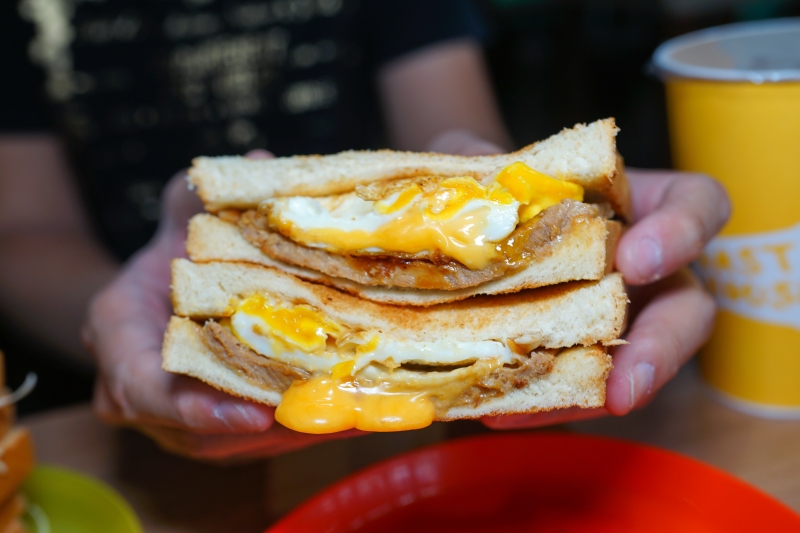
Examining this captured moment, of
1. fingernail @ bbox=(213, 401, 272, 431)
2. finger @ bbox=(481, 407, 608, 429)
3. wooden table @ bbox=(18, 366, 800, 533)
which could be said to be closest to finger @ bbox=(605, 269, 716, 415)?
finger @ bbox=(481, 407, 608, 429)

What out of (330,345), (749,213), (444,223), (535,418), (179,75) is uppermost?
(179,75)

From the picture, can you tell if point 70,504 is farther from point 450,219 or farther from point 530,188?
point 530,188

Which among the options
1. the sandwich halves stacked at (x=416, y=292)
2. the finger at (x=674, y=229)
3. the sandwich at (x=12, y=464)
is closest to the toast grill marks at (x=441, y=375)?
the sandwich halves stacked at (x=416, y=292)

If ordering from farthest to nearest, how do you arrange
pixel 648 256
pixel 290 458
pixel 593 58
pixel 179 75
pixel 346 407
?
pixel 593 58 < pixel 179 75 < pixel 290 458 < pixel 648 256 < pixel 346 407

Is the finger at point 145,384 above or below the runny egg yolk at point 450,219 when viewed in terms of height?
below

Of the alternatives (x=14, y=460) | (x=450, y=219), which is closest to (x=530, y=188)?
(x=450, y=219)

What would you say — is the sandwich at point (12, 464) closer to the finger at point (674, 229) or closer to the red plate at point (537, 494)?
the red plate at point (537, 494)
